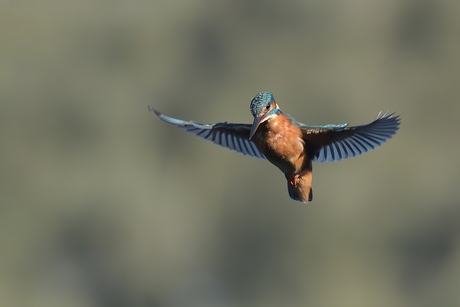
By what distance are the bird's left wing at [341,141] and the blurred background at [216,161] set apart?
8.37m

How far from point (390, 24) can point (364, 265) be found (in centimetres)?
555

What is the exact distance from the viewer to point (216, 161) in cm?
1315

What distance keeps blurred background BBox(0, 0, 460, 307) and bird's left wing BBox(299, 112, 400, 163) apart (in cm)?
837

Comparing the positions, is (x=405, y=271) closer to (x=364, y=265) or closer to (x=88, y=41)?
(x=364, y=265)

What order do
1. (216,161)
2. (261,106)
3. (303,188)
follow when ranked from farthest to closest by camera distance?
(216,161), (303,188), (261,106)

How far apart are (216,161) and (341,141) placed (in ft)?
36.6

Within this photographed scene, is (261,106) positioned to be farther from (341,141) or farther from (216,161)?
(216,161)

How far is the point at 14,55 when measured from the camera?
43.8ft

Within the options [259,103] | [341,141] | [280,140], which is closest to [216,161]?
[341,141]

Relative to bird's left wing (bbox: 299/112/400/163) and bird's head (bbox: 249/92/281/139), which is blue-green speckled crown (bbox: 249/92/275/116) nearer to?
bird's head (bbox: 249/92/281/139)

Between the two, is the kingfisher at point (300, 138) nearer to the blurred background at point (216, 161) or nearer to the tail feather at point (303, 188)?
the tail feather at point (303, 188)

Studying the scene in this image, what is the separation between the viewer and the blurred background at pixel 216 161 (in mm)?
11195

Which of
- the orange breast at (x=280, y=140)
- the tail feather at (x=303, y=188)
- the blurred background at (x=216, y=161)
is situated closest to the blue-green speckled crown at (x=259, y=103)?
the orange breast at (x=280, y=140)

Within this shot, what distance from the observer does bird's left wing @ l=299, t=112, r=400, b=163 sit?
75.7 inches
